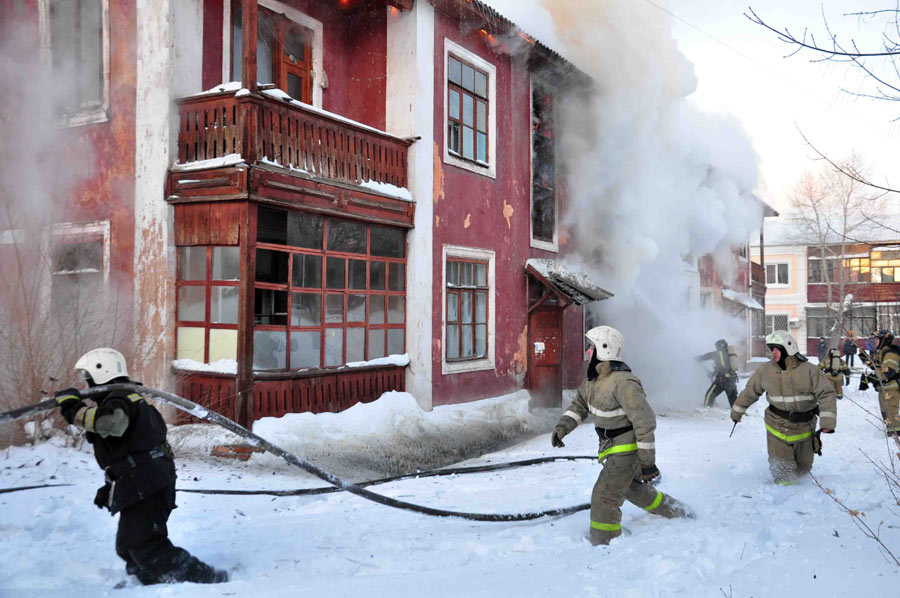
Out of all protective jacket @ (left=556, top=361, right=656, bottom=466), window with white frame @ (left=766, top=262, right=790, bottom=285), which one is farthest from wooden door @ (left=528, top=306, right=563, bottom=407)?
window with white frame @ (left=766, top=262, right=790, bottom=285)

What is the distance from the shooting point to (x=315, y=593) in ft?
13.8

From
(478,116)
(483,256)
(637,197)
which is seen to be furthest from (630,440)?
(637,197)

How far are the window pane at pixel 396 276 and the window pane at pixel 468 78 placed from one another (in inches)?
148

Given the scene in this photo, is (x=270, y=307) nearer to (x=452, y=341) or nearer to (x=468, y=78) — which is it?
(x=452, y=341)

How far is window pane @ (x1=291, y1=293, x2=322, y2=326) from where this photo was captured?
9398 millimetres

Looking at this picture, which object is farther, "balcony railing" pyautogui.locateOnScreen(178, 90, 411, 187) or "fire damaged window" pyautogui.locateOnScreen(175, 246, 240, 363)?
"fire damaged window" pyautogui.locateOnScreen(175, 246, 240, 363)

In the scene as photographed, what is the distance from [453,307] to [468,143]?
3.07 m

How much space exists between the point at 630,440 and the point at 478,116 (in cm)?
901

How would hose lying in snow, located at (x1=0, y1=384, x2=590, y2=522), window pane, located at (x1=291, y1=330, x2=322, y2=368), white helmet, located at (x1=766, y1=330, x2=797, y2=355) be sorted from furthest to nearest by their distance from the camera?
window pane, located at (x1=291, y1=330, x2=322, y2=368) < white helmet, located at (x1=766, y1=330, x2=797, y2=355) < hose lying in snow, located at (x1=0, y1=384, x2=590, y2=522)

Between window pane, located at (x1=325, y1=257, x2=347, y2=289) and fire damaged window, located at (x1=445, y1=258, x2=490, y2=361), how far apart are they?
8.06ft

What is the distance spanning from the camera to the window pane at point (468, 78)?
1259 cm

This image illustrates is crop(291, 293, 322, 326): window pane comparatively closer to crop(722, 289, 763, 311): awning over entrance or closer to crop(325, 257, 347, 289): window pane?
crop(325, 257, 347, 289): window pane

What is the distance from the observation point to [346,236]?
10211 millimetres

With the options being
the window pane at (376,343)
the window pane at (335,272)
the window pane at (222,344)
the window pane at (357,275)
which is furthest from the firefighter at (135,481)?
the window pane at (376,343)
